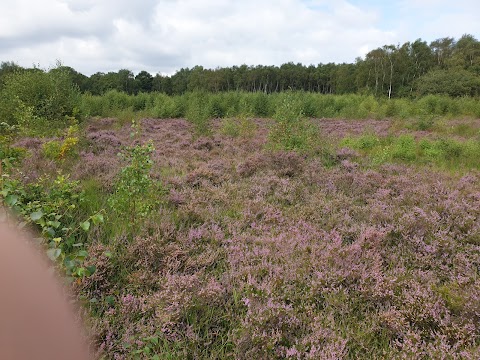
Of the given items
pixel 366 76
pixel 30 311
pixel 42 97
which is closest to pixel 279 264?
pixel 30 311

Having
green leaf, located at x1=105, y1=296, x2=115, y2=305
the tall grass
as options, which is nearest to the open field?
green leaf, located at x1=105, y1=296, x2=115, y2=305

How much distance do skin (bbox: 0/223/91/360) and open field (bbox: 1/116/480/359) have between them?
2114mm

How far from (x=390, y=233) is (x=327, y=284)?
78.0 inches

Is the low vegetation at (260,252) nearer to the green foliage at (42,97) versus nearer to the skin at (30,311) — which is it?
the skin at (30,311)

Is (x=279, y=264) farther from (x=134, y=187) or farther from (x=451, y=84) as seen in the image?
(x=451, y=84)

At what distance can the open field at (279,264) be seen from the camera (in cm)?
290

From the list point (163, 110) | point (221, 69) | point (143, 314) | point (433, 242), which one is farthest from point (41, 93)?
point (221, 69)

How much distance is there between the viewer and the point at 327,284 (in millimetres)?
3717

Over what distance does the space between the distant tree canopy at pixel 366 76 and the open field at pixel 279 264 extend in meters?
34.3

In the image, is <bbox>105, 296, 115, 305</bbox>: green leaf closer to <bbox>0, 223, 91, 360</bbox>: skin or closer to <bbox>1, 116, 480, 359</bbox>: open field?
<bbox>1, 116, 480, 359</bbox>: open field

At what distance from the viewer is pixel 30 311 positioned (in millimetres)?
614

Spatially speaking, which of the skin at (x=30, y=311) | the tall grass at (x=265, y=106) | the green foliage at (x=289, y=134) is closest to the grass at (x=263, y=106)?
the tall grass at (x=265, y=106)

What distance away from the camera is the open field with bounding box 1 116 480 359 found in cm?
290

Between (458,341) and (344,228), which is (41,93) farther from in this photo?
(458,341)
